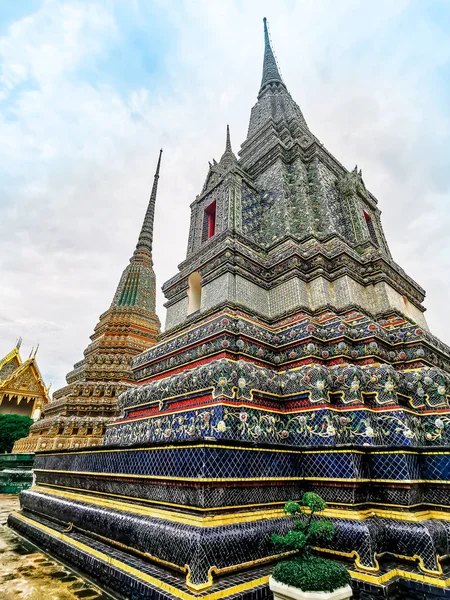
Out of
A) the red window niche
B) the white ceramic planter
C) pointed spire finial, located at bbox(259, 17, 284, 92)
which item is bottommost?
the white ceramic planter

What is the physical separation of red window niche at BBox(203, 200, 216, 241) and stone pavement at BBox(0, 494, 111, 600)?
286 inches

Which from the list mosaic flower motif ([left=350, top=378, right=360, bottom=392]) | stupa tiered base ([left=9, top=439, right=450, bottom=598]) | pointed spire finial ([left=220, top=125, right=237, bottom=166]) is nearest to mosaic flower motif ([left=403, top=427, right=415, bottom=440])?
stupa tiered base ([left=9, top=439, right=450, bottom=598])

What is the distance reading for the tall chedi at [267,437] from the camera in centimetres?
308

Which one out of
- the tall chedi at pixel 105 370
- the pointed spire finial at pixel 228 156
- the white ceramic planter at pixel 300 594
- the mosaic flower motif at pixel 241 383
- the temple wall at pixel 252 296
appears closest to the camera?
the white ceramic planter at pixel 300 594

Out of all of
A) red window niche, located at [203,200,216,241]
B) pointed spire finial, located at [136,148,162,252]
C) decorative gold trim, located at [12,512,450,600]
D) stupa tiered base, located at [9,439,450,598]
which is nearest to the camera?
decorative gold trim, located at [12,512,450,600]

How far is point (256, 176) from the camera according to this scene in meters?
10.2

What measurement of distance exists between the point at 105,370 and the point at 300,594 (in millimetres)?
13235

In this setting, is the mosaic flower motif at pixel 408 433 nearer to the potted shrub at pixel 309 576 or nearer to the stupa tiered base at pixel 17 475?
the potted shrub at pixel 309 576

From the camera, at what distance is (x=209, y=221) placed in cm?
939

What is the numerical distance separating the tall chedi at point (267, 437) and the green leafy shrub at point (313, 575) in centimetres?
39

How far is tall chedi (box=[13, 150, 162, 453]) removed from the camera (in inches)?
500

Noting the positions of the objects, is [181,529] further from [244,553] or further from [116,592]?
[116,592]

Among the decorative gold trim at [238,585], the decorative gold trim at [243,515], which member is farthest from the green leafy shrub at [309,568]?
the decorative gold trim at [243,515]

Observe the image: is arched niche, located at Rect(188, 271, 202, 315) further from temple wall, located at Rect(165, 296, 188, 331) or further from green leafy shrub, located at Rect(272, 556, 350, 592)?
green leafy shrub, located at Rect(272, 556, 350, 592)
